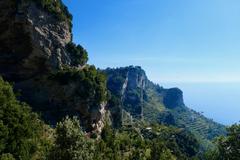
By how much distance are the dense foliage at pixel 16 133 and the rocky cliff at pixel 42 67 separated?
24286mm

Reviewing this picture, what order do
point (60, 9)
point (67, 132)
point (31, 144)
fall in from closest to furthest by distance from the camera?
point (67, 132) < point (31, 144) < point (60, 9)

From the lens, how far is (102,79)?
106 m

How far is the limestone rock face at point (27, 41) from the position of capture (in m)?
93.6

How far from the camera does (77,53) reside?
103 meters

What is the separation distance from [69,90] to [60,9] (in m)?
24.1

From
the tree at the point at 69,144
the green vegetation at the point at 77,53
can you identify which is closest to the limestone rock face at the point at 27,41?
the green vegetation at the point at 77,53

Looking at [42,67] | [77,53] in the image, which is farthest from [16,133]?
[77,53]

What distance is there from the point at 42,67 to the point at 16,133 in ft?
127

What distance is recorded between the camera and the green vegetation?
334 ft

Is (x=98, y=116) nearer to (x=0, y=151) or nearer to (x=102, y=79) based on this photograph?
(x=102, y=79)

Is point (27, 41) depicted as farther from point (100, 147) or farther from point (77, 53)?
point (100, 147)

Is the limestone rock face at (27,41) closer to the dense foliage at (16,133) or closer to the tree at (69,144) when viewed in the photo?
→ the dense foliage at (16,133)

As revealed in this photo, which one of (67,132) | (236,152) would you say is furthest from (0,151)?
(236,152)

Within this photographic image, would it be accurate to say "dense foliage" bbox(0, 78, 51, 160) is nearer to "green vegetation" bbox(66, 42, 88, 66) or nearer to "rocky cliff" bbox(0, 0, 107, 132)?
"rocky cliff" bbox(0, 0, 107, 132)
